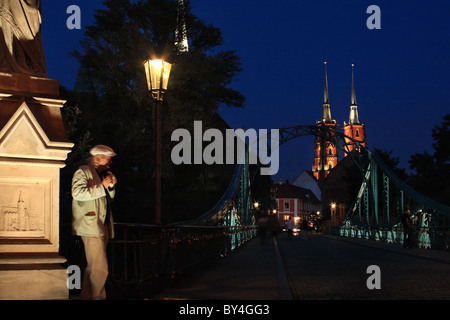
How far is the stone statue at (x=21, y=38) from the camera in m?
6.90

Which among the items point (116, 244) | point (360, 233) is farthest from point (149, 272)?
point (360, 233)

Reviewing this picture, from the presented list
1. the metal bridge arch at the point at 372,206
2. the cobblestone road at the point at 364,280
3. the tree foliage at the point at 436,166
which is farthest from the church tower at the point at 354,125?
the cobblestone road at the point at 364,280

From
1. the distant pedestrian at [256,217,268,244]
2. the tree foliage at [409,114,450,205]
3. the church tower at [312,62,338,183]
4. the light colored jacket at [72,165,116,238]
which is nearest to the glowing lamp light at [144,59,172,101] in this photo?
the light colored jacket at [72,165,116,238]

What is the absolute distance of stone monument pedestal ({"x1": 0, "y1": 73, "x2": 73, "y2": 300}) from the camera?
6359 millimetres

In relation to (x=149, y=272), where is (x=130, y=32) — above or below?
above

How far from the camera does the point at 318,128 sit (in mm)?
53094

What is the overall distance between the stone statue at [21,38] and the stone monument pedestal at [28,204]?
248 mm

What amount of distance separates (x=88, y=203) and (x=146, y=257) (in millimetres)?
2989

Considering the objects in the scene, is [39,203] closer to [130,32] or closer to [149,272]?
[149,272]

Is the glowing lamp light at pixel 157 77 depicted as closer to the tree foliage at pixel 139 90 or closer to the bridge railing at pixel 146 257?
the bridge railing at pixel 146 257

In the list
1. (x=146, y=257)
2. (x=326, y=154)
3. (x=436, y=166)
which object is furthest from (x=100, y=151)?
(x=326, y=154)
